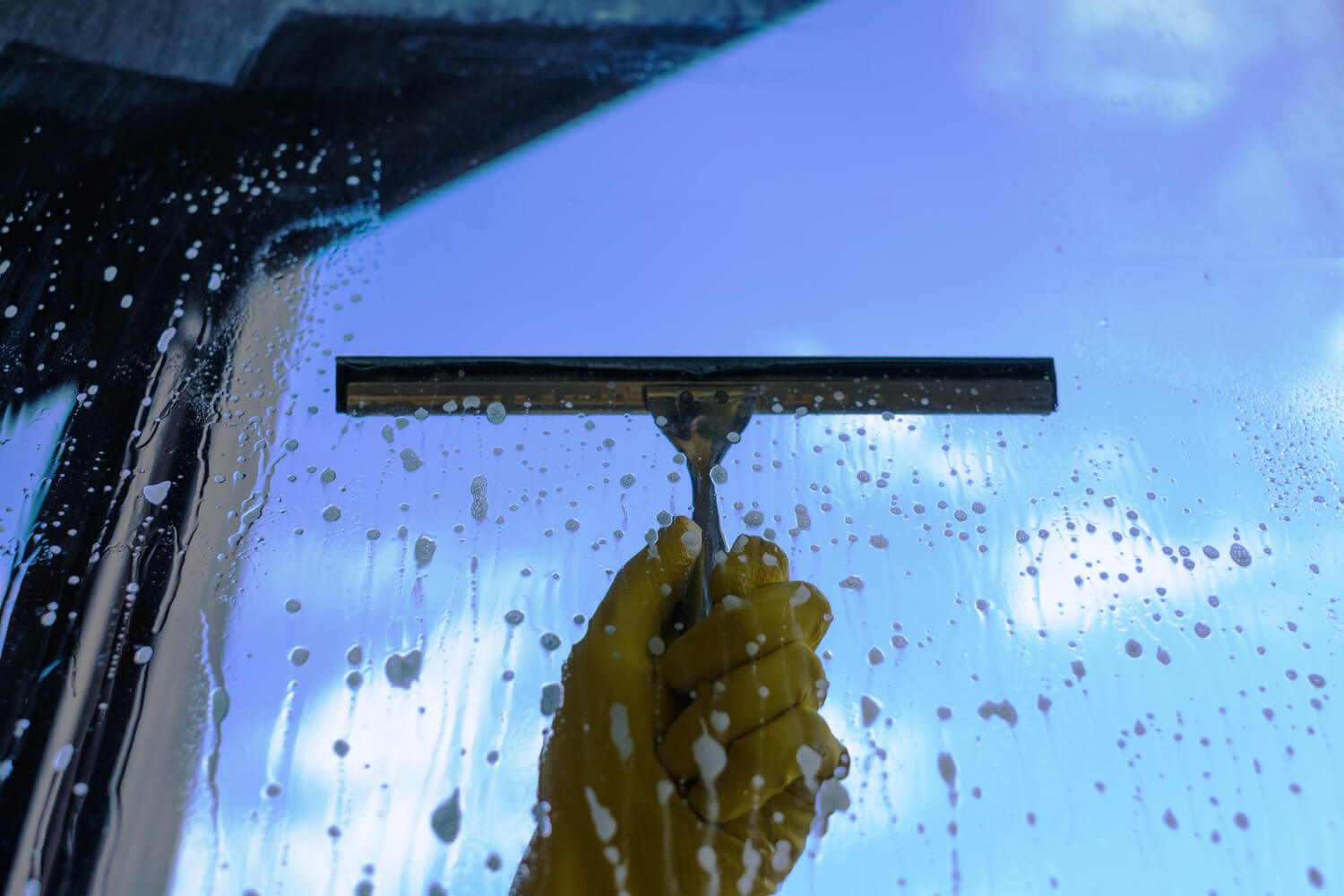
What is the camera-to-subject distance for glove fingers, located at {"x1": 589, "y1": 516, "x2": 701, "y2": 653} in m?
0.49

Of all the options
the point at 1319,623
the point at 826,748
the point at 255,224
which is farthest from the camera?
the point at 255,224

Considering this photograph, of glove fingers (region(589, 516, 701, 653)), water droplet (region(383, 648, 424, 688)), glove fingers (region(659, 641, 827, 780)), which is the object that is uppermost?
glove fingers (region(589, 516, 701, 653))

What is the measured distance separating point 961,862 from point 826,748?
0.36 ft

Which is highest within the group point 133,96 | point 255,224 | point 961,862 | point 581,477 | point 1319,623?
point 133,96

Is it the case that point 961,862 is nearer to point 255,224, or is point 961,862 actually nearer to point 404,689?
point 404,689

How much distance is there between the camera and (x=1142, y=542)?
60cm

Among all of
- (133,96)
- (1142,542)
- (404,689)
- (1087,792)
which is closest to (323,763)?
(404,689)

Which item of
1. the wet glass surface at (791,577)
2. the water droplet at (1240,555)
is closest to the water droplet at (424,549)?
the wet glass surface at (791,577)

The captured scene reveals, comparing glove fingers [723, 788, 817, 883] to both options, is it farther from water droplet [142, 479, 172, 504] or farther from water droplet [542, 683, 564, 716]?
water droplet [142, 479, 172, 504]

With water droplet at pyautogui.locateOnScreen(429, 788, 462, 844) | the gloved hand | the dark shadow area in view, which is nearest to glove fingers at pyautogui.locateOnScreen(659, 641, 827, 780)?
the gloved hand

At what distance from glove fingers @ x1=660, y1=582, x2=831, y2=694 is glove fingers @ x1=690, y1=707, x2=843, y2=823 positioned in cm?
4

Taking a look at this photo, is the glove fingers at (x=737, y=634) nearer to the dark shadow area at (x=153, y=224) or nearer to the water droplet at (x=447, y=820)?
the water droplet at (x=447, y=820)

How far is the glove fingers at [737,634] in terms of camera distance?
458 millimetres

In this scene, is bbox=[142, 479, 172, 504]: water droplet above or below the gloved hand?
above
